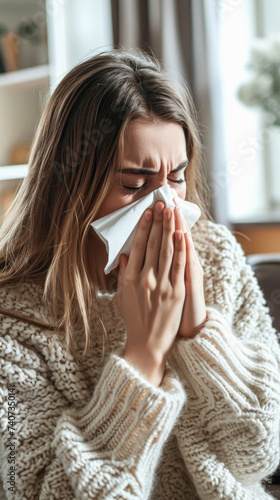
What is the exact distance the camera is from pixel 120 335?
1.08m

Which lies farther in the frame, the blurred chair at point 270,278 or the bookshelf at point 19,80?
the bookshelf at point 19,80

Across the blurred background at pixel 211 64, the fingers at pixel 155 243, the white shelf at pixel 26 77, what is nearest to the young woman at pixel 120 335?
the fingers at pixel 155 243

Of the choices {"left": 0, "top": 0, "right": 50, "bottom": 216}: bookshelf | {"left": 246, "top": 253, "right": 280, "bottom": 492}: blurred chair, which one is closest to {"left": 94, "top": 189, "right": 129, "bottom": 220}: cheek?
{"left": 246, "top": 253, "right": 280, "bottom": 492}: blurred chair

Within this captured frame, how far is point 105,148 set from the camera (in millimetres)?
969

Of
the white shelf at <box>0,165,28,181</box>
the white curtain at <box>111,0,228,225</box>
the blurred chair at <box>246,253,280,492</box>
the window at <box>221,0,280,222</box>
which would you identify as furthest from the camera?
the white shelf at <box>0,165,28,181</box>

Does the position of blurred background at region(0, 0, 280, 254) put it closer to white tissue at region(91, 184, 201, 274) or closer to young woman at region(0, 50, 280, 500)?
young woman at region(0, 50, 280, 500)

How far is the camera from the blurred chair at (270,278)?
1.23 m

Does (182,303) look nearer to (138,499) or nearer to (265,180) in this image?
(138,499)

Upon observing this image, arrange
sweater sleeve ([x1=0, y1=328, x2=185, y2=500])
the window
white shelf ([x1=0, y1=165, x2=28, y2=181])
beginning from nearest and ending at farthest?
sweater sleeve ([x1=0, y1=328, x2=185, y2=500]) < the window < white shelf ([x1=0, y1=165, x2=28, y2=181])

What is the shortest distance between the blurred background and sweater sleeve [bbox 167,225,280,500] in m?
1.12

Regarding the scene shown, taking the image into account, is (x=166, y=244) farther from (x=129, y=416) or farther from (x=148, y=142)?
(x=129, y=416)

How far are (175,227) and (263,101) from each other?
3.90 ft

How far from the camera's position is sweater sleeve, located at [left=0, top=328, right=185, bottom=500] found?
83cm

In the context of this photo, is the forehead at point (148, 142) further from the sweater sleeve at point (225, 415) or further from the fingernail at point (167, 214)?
the sweater sleeve at point (225, 415)
